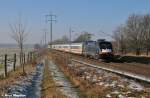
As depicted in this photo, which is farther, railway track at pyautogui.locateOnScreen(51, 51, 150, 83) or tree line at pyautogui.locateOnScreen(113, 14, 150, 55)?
tree line at pyautogui.locateOnScreen(113, 14, 150, 55)

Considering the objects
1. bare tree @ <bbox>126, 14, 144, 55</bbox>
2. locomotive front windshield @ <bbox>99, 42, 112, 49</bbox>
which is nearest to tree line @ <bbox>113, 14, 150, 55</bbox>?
bare tree @ <bbox>126, 14, 144, 55</bbox>

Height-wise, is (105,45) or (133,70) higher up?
(105,45)

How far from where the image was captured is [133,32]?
110500 millimetres

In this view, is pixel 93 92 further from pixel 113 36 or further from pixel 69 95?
pixel 113 36

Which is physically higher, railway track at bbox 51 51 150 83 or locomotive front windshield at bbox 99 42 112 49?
locomotive front windshield at bbox 99 42 112 49

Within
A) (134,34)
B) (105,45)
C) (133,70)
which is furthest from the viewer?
(134,34)

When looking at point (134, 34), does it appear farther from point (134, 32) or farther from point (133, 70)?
point (133, 70)

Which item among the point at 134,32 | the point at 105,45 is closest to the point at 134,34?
the point at 134,32

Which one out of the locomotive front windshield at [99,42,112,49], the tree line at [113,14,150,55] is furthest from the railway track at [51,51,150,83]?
the tree line at [113,14,150,55]

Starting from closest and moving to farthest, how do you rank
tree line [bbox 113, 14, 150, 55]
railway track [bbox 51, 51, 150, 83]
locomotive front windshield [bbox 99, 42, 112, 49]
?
railway track [bbox 51, 51, 150, 83] → locomotive front windshield [bbox 99, 42, 112, 49] → tree line [bbox 113, 14, 150, 55]

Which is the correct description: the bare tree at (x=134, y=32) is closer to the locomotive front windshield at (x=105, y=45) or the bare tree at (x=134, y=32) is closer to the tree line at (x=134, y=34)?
the tree line at (x=134, y=34)

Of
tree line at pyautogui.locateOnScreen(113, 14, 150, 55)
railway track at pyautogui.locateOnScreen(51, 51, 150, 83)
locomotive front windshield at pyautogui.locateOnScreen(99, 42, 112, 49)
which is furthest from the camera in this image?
tree line at pyautogui.locateOnScreen(113, 14, 150, 55)

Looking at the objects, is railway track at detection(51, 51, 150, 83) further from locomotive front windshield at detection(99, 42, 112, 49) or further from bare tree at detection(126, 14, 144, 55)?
bare tree at detection(126, 14, 144, 55)

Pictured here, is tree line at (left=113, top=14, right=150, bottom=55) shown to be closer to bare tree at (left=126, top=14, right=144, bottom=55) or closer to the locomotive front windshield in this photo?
bare tree at (left=126, top=14, right=144, bottom=55)
